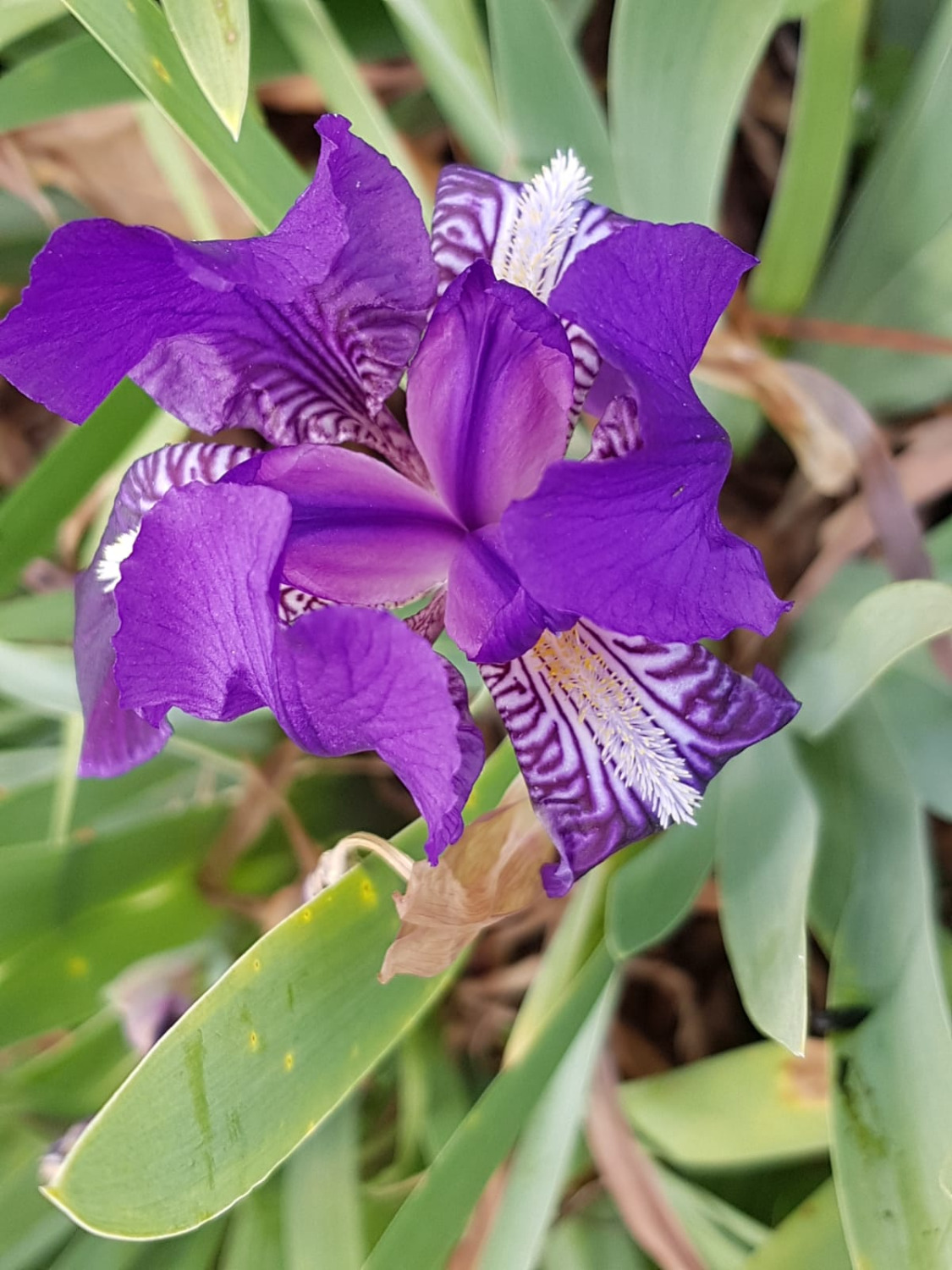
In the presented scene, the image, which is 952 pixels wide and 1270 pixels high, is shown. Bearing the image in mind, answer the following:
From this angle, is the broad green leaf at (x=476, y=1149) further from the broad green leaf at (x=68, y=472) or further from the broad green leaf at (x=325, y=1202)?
the broad green leaf at (x=68, y=472)

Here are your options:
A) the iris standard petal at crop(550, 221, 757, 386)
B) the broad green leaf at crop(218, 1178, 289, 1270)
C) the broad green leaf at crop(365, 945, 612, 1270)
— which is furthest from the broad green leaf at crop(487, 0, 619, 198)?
the broad green leaf at crop(218, 1178, 289, 1270)

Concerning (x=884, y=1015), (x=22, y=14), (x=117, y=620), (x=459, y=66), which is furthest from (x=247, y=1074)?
(x=22, y=14)

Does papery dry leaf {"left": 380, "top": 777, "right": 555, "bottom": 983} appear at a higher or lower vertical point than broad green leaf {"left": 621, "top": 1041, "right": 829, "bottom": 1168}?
higher

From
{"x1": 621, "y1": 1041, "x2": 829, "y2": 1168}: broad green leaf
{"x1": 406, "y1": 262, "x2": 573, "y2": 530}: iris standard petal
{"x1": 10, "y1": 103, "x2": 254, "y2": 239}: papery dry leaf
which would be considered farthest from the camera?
{"x1": 10, "y1": 103, "x2": 254, "y2": 239}: papery dry leaf

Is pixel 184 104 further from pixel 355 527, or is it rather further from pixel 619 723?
pixel 619 723

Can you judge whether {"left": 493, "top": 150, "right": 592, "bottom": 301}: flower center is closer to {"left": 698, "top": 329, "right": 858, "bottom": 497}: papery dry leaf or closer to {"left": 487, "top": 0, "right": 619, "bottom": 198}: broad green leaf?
{"left": 487, "top": 0, "right": 619, "bottom": 198}: broad green leaf

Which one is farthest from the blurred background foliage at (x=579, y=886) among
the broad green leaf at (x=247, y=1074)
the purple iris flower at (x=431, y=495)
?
the purple iris flower at (x=431, y=495)
